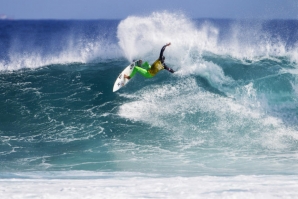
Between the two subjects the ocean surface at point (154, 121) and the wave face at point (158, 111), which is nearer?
the ocean surface at point (154, 121)

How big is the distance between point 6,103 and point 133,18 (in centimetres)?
733

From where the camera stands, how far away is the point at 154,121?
12.1m

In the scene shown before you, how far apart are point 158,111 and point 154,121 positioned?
0.47 m

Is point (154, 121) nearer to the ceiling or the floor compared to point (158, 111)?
nearer to the floor

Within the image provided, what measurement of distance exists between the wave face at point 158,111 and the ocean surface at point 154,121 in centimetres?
4

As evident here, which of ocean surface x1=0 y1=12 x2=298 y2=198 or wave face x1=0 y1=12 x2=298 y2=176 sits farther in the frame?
wave face x1=0 y1=12 x2=298 y2=176

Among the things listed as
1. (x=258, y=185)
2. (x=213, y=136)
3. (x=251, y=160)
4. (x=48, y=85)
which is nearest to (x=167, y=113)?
(x=213, y=136)

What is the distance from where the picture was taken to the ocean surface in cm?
781

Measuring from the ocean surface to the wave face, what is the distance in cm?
4

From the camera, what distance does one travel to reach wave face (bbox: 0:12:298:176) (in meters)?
9.89

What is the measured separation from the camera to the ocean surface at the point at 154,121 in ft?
25.6

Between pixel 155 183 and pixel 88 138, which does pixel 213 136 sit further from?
pixel 155 183

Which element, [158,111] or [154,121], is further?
[158,111]

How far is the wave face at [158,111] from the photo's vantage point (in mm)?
9891
